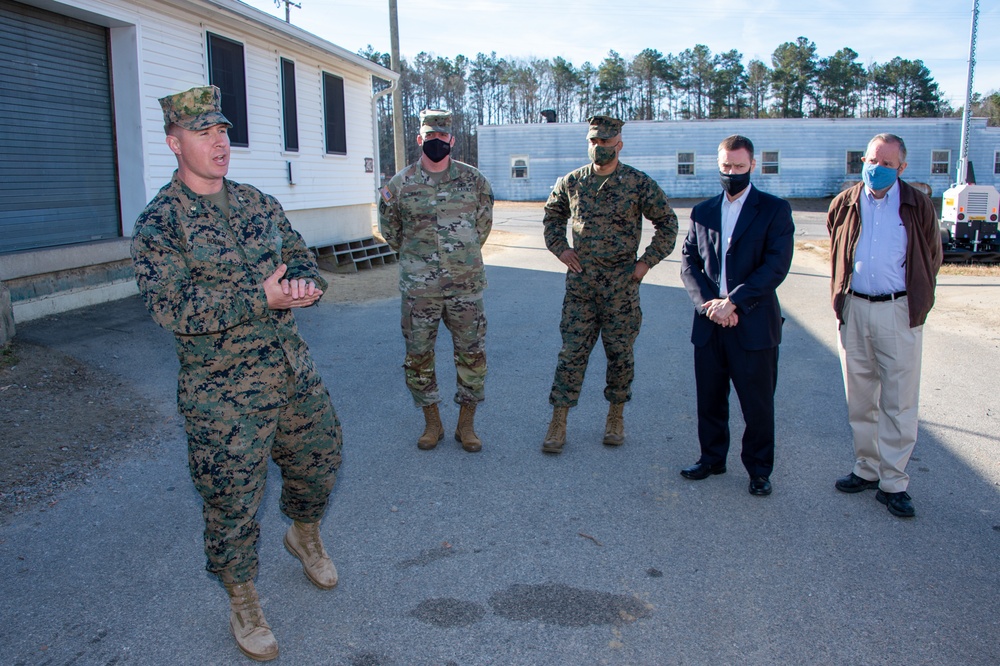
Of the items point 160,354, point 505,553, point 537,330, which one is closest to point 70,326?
point 160,354

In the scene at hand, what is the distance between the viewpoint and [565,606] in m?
3.10

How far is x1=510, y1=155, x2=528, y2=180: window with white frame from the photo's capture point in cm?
3588

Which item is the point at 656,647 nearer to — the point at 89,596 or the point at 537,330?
the point at 89,596

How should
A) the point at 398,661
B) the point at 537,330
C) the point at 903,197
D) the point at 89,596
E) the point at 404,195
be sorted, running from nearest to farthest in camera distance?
the point at 398,661, the point at 89,596, the point at 903,197, the point at 404,195, the point at 537,330

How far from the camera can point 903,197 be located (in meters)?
3.93

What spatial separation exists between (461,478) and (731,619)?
189cm

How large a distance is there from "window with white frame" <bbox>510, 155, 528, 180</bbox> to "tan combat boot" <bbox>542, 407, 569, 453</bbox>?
32073mm

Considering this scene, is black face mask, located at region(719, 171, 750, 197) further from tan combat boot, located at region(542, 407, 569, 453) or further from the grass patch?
the grass patch

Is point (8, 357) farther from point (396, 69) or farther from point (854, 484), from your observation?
point (396, 69)

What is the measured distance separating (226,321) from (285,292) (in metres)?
0.22

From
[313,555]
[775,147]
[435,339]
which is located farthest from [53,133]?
[775,147]

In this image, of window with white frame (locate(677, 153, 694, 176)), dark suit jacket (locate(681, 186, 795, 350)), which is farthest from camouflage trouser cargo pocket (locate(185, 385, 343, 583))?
window with white frame (locate(677, 153, 694, 176))

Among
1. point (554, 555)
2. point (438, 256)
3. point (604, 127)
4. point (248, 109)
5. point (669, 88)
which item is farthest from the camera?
point (669, 88)

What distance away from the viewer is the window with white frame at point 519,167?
35875 millimetres
